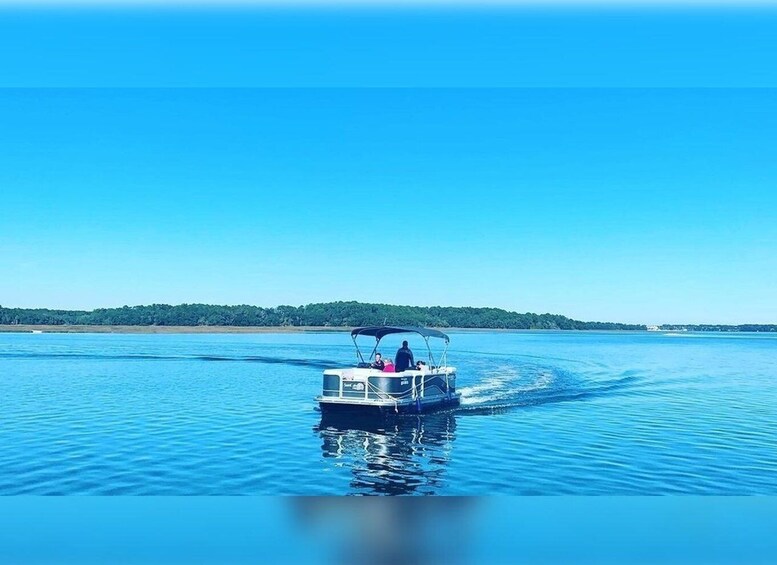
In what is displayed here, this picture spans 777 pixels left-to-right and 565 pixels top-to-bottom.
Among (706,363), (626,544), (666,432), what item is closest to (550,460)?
(666,432)

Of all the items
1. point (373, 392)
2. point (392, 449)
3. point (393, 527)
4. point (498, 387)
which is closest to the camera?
point (393, 527)

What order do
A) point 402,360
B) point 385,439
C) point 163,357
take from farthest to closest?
point 163,357 → point 402,360 → point 385,439

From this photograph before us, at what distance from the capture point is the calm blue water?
30.8 ft

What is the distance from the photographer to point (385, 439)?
44.8ft

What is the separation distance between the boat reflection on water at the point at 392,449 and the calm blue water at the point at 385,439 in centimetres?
5

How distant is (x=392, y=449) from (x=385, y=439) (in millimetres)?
1191

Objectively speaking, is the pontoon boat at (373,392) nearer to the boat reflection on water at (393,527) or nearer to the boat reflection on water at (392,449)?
the boat reflection on water at (392,449)

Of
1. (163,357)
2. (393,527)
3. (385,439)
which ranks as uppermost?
(393,527)

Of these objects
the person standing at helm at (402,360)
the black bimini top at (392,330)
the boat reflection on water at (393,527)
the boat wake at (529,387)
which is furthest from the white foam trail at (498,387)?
the boat reflection on water at (393,527)

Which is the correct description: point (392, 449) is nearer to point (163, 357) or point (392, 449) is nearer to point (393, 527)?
point (393, 527)

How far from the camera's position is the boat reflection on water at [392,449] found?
30.9ft

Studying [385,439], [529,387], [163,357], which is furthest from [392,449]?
[163,357]

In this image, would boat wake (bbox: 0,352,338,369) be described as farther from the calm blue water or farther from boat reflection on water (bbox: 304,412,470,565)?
boat reflection on water (bbox: 304,412,470,565)

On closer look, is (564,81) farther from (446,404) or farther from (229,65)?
(446,404)
